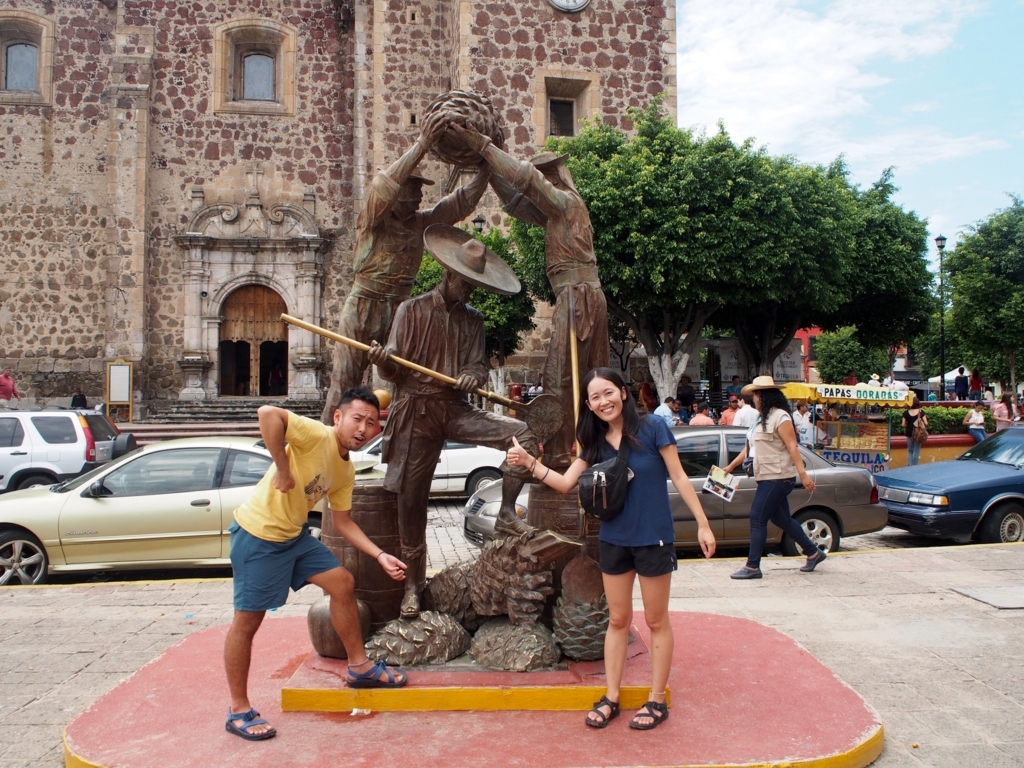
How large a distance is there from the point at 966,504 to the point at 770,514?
3.43 metres

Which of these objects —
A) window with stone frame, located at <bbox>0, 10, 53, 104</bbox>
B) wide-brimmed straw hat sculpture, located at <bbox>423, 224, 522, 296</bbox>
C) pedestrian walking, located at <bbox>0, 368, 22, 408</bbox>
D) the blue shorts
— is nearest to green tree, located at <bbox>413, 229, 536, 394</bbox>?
pedestrian walking, located at <bbox>0, 368, 22, 408</bbox>

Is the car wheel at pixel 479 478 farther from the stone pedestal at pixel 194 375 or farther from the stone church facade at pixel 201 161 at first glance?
the stone pedestal at pixel 194 375

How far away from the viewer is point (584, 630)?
4.56 meters

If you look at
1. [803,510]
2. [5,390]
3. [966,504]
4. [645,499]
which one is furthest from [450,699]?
[5,390]

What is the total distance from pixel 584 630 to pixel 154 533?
203 inches

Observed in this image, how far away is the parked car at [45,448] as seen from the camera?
472 inches

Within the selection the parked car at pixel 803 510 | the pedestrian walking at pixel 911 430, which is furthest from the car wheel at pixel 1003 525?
the pedestrian walking at pixel 911 430

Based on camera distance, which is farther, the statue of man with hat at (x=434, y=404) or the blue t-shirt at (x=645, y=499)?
the statue of man with hat at (x=434, y=404)

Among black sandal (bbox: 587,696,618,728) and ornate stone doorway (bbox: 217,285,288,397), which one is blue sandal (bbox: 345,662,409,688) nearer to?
black sandal (bbox: 587,696,618,728)

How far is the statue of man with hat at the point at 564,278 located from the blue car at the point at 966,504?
6094mm

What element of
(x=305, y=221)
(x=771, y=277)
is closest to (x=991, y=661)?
(x=771, y=277)

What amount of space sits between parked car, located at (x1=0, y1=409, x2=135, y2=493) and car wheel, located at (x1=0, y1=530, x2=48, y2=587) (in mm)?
4042

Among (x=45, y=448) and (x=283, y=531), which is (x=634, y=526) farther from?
(x=45, y=448)

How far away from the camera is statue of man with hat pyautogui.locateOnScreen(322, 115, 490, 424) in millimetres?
5395
